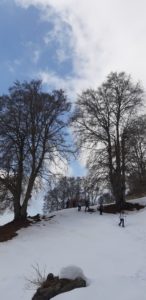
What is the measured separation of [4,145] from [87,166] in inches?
276

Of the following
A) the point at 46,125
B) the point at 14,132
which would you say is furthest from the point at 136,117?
the point at 14,132

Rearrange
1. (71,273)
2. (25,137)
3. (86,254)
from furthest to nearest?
(25,137), (86,254), (71,273)

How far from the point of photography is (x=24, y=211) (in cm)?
2952

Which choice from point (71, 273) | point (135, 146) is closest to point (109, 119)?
point (135, 146)

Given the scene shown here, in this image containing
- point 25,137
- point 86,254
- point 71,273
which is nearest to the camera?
point 71,273

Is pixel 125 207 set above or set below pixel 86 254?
above

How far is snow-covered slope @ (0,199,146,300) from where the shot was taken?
10844mm

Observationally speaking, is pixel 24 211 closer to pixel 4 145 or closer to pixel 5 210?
pixel 5 210

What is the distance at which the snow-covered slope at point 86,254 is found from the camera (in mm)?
10844

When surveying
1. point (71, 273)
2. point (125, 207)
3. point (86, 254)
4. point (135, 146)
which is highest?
point (135, 146)

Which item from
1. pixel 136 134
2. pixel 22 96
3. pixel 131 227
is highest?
pixel 22 96

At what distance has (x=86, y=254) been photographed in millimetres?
19109

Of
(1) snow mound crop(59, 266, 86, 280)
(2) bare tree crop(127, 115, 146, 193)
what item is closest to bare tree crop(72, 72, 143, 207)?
(2) bare tree crop(127, 115, 146, 193)

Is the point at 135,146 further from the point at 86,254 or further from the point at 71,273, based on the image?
the point at 71,273
